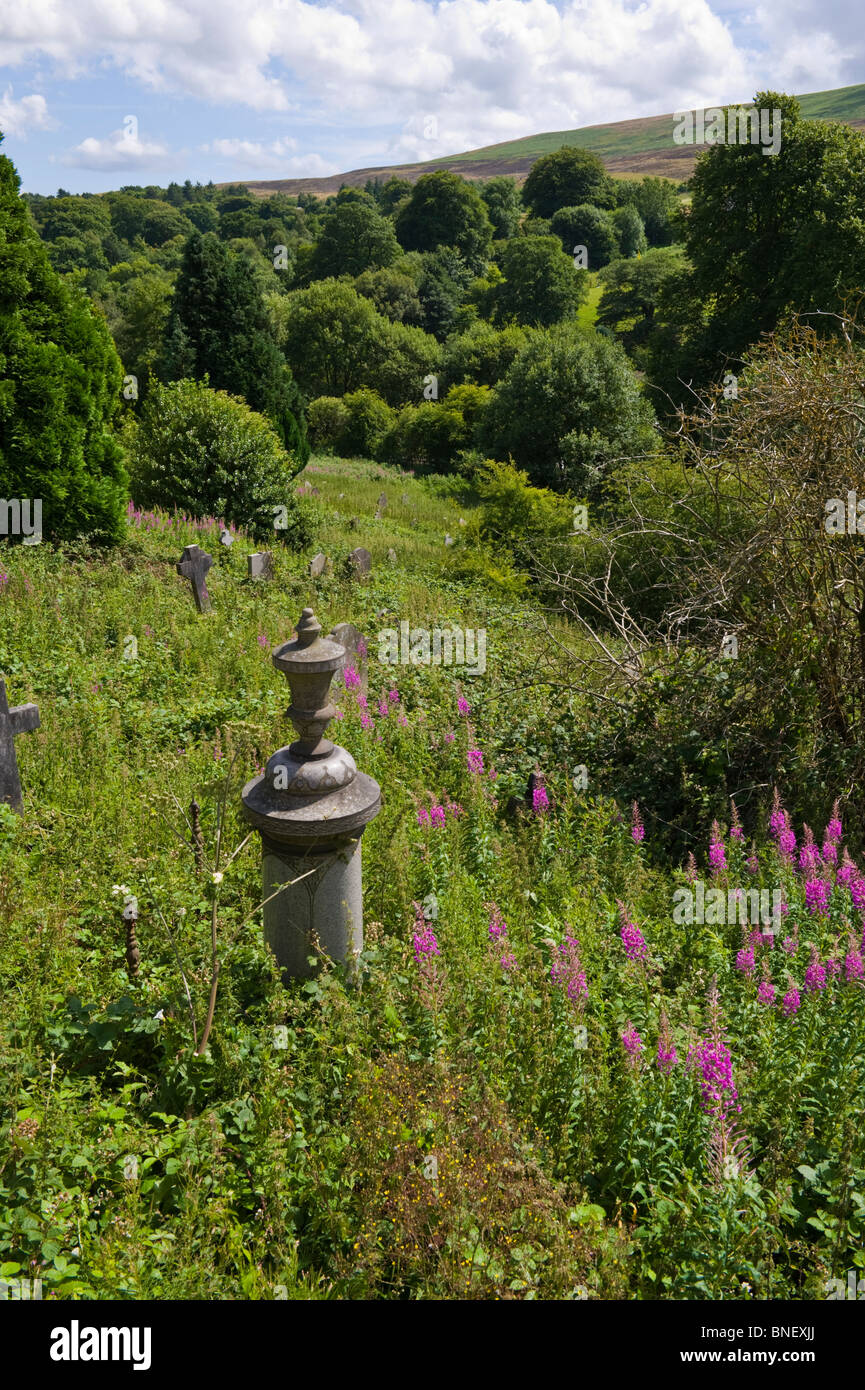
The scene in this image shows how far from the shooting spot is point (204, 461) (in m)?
14.4

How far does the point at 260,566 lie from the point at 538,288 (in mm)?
44850

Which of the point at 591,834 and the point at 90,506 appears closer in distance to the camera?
the point at 591,834

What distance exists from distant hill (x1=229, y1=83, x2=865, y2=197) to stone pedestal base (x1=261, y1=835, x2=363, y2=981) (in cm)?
12708

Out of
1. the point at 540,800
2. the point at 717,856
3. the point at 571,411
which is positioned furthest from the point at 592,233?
the point at 717,856

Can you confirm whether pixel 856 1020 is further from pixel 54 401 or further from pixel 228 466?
pixel 228 466

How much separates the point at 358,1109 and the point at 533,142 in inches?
9124

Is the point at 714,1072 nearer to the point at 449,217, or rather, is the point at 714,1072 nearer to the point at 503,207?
the point at 449,217

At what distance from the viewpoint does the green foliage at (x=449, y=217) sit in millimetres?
72438

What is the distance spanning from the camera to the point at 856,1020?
141 inches

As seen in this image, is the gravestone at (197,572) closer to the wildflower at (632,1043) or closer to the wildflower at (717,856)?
the wildflower at (717,856)

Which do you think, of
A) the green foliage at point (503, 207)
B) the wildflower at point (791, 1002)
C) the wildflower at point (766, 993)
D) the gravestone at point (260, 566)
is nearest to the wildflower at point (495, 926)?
the wildflower at point (766, 993)

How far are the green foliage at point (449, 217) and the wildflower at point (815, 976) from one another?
7689cm

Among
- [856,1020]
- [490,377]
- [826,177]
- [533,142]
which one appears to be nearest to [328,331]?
A: [490,377]

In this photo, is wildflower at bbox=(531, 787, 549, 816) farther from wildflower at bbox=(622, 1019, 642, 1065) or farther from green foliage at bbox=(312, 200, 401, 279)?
green foliage at bbox=(312, 200, 401, 279)
